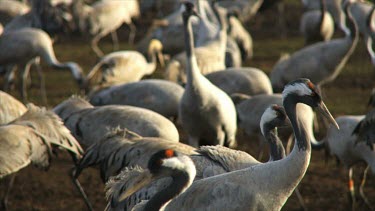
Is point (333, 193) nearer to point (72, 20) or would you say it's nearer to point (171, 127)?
point (171, 127)

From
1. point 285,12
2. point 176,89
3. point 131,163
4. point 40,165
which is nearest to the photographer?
point 131,163

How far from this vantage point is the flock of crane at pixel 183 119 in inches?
176

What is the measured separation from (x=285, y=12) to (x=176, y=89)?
991 cm

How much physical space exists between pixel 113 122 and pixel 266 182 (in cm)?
248

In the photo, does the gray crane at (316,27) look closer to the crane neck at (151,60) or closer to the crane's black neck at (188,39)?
the crane neck at (151,60)

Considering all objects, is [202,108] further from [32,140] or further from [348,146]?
[32,140]

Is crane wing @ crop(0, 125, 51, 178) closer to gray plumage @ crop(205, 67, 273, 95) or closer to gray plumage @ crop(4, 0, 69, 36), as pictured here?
gray plumage @ crop(205, 67, 273, 95)

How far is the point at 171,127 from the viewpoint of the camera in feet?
22.3

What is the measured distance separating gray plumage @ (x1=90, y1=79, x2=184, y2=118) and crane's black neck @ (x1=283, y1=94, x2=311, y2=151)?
3.28 meters

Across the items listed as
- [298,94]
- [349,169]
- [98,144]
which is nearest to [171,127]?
[98,144]

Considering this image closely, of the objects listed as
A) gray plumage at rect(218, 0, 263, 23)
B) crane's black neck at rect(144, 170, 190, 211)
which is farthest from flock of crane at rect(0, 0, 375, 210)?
gray plumage at rect(218, 0, 263, 23)

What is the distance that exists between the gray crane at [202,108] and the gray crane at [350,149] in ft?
2.65

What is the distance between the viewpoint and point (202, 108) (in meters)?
7.02

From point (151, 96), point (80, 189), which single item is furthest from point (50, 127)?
point (151, 96)
